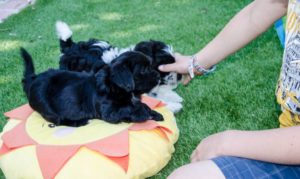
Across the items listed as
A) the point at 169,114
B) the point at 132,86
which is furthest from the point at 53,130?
the point at 169,114

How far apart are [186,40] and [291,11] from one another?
9.06 ft

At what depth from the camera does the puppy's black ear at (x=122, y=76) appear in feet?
7.74

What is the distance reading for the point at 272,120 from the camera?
9.38 ft

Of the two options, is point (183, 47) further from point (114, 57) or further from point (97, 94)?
point (97, 94)

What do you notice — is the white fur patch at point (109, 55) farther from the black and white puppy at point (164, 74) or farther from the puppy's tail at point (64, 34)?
the puppy's tail at point (64, 34)

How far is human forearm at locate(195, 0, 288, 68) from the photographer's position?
1.99 meters

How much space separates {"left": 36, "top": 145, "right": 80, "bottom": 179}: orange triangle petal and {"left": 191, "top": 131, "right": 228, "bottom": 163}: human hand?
83 centimetres

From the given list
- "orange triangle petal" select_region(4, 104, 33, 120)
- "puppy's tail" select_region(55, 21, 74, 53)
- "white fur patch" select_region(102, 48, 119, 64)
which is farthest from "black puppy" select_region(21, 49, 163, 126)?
"puppy's tail" select_region(55, 21, 74, 53)

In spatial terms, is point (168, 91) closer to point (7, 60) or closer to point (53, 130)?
point (53, 130)

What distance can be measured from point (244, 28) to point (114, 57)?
4.49 ft

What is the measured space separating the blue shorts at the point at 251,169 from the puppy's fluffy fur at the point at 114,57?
1.53m

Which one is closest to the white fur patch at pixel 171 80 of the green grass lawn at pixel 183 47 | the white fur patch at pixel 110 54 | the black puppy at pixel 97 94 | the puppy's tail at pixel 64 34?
the green grass lawn at pixel 183 47

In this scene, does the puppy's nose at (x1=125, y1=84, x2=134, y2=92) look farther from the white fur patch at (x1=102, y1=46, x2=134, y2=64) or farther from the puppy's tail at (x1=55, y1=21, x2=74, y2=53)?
the puppy's tail at (x1=55, y1=21, x2=74, y2=53)

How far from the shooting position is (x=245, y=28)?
81.5 inches
